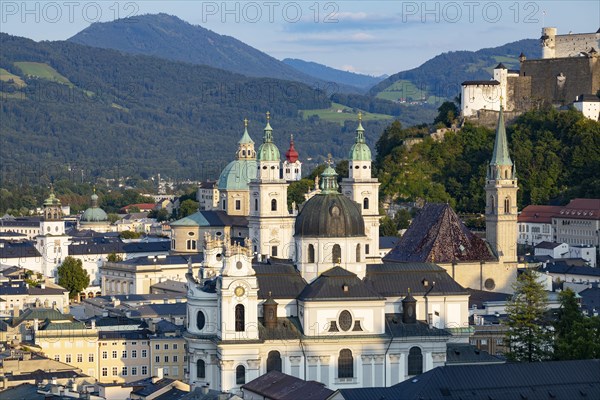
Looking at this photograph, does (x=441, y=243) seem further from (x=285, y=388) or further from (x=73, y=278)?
(x=285, y=388)

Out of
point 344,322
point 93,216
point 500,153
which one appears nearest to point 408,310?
point 344,322

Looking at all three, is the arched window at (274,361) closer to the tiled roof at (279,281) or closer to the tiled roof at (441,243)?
the tiled roof at (279,281)

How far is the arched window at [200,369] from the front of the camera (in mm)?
64125

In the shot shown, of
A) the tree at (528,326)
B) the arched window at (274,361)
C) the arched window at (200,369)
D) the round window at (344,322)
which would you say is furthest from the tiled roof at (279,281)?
the tree at (528,326)

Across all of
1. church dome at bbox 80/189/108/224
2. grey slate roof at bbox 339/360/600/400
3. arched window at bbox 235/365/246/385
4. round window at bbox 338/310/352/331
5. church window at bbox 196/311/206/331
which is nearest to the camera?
grey slate roof at bbox 339/360/600/400

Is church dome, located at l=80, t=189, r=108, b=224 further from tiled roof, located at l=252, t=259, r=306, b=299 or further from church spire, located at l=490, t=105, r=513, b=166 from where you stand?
tiled roof, located at l=252, t=259, r=306, b=299

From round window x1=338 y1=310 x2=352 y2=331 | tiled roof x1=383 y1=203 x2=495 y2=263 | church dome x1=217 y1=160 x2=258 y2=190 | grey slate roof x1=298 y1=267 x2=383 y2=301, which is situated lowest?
round window x1=338 y1=310 x2=352 y2=331

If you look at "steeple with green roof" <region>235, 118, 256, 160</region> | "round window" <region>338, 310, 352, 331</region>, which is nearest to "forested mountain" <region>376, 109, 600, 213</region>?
"steeple with green roof" <region>235, 118, 256, 160</region>

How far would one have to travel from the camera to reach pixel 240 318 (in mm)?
63375

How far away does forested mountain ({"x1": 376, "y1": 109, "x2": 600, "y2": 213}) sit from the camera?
419 feet

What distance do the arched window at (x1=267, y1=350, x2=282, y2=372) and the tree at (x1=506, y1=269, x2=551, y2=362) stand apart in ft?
27.3

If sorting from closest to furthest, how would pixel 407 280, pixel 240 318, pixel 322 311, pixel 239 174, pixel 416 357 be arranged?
pixel 240 318 → pixel 322 311 → pixel 416 357 → pixel 407 280 → pixel 239 174

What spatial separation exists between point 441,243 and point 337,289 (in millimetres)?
25570

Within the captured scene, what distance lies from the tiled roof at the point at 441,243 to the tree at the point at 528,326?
48.4ft
